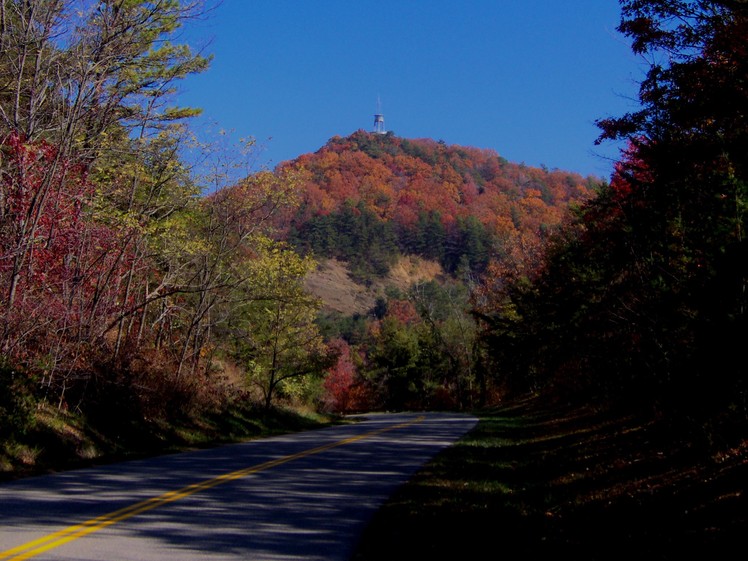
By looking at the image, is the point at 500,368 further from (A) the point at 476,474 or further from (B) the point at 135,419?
(A) the point at 476,474

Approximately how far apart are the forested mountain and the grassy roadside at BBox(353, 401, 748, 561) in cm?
12104

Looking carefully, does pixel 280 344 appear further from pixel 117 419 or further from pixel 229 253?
pixel 117 419

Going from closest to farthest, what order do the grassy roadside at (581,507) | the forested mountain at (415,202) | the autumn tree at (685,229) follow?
the grassy roadside at (581,507)
the autumn tree at (685,229)
the forested mountain at (415,202)

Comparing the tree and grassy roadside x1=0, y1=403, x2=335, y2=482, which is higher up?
the tree

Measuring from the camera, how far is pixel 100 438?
15750 millimetres

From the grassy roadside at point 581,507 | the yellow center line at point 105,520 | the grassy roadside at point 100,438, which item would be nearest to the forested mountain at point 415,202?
the grassy roadside at point 100,438

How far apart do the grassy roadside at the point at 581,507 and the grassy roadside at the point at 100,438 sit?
671cm

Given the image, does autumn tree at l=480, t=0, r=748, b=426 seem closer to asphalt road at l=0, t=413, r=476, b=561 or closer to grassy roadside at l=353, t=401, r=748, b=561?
grassy roadside at l=353, t=401, r=748, b=561

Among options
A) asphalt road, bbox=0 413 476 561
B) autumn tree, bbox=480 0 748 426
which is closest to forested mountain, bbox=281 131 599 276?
autumn tree, bbox=480 0 748 426

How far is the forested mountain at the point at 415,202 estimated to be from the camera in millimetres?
143250

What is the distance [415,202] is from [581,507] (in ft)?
507

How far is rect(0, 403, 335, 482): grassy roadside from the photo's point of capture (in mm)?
12289

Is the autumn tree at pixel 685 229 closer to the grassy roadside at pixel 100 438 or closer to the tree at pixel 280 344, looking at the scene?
the grassy roadside at pixel 100 438

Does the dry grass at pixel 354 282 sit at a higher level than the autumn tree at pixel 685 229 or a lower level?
higher
